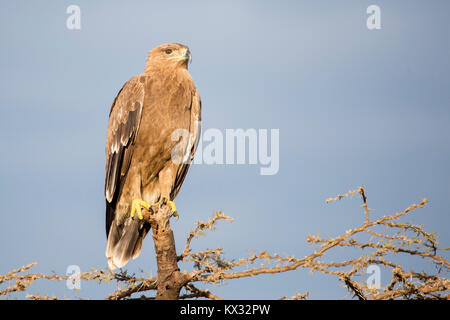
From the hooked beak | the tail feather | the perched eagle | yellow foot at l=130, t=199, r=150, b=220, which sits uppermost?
the hooked beak

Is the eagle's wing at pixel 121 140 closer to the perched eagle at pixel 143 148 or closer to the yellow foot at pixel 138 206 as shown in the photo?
the perched eagle at pixel 143 148

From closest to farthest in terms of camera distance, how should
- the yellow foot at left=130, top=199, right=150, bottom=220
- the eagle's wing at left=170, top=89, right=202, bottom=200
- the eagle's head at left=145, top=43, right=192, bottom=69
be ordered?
the yellow foot at left=130, top=199, right=150, bottom=220, the eagle's wing at left=170, top=89, right=202, bottom=200, the eagle's head at left=145, top=43, right=192, bottom=69

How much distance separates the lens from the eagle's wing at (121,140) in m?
7.16

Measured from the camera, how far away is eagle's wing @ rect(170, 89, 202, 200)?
7.45 meters

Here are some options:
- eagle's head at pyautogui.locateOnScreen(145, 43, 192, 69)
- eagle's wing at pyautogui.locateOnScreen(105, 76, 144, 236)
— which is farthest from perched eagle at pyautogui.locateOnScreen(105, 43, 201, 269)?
eagle's head at pyautogui.locateOnScreen(145, 43, 192, 69)

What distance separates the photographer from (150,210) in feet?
20.8

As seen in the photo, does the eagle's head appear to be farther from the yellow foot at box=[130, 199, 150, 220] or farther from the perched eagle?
the yellow foot at box=[130, 199, 150, 220]

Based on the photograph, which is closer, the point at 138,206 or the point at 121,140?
the point at 138,206

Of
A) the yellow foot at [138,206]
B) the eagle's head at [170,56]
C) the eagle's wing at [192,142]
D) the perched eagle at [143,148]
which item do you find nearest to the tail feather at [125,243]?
the perched eagle at [143,148]

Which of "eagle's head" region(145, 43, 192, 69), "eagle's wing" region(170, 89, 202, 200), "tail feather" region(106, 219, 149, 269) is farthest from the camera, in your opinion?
"eagle's head" region(145, 43, 192, 69)

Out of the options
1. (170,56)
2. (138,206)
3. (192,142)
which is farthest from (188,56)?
(138,206)

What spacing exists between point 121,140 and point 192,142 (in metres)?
0.90

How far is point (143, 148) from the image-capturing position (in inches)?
283

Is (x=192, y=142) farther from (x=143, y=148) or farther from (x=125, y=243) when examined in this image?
(x=125, y=243)
